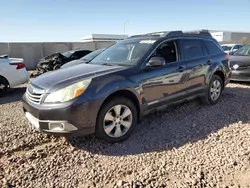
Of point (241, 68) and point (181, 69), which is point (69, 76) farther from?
point (241, 68)

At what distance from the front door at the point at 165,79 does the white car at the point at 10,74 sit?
503 centimetres

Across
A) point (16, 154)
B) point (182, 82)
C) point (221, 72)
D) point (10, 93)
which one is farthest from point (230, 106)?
point (10, 93)

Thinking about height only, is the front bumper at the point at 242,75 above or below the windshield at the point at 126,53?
below

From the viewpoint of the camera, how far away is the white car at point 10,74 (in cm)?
712

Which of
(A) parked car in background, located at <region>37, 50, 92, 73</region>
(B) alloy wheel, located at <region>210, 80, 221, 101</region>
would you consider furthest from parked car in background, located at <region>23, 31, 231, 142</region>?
(A) parked car in background, located at <region>37, 50, 92, 73</region>

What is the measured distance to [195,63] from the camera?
4836 mm

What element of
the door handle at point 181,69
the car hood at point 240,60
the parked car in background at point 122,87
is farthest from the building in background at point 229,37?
the door handle at point 181,69

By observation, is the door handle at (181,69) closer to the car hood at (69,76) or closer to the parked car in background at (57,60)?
the car hood at (69,76)

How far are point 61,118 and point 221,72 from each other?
413cm

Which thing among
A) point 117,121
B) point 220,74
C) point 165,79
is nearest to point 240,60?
point 220,74

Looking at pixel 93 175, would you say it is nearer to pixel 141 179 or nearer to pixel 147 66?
pixel 141 179

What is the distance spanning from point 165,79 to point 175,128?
0.89 m

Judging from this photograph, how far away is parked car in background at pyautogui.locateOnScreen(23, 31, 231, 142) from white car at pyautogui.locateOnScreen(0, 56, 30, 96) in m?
3.85

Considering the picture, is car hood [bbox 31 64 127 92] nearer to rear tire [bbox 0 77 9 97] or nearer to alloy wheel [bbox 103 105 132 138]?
alloy wheel [bbox 103 105 132 138]
